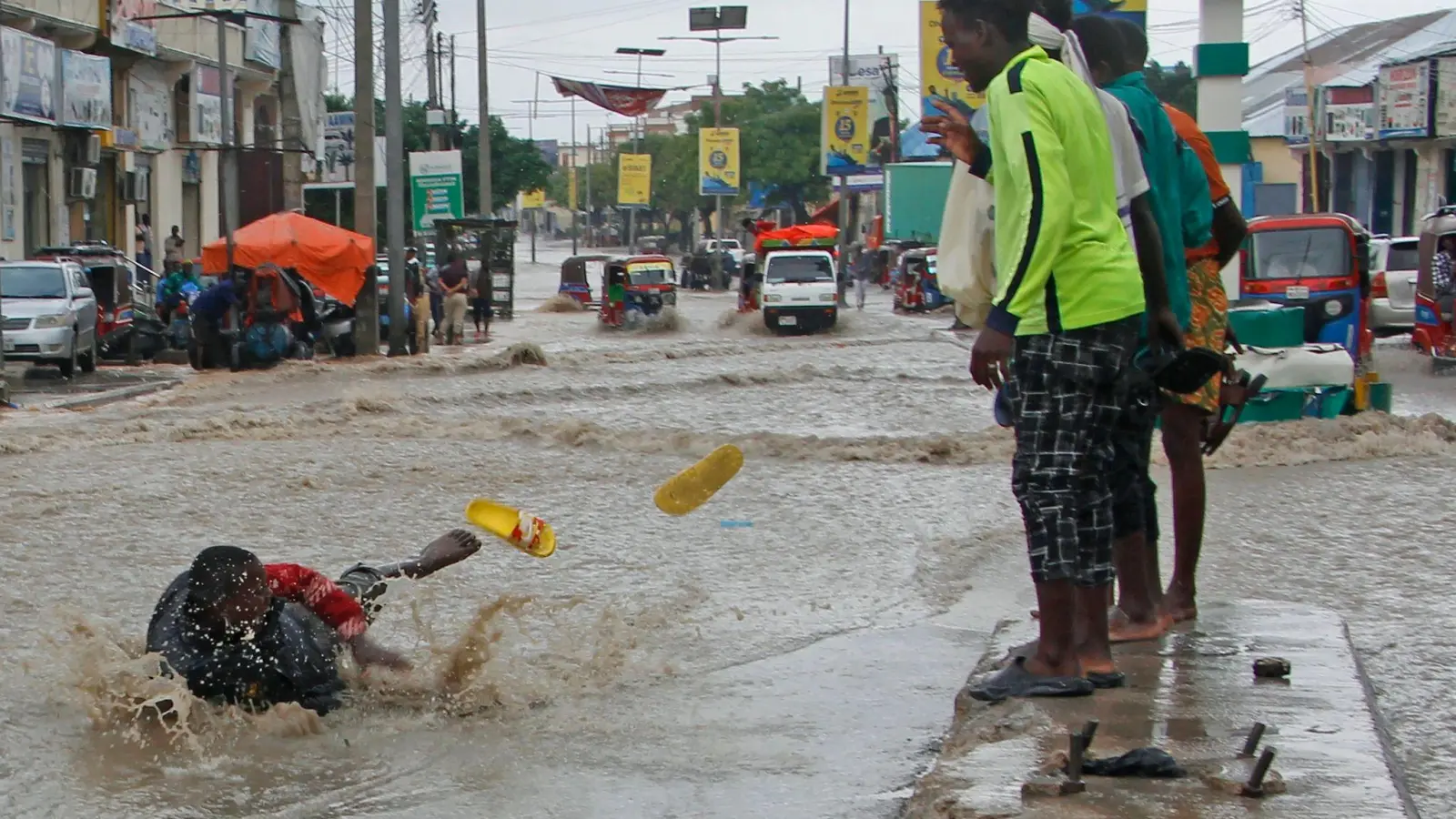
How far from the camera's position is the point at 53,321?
21.7 metres

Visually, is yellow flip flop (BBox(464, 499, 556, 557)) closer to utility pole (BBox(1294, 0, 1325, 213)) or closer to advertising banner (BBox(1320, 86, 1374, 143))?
utility pole (BBox(1294, 0, 1325, 213))

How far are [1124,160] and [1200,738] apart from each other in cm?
150

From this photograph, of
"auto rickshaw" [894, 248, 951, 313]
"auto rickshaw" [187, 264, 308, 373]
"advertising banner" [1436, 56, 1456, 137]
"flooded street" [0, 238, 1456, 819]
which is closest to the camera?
"flooded street" [0, 238, 1456, 819]

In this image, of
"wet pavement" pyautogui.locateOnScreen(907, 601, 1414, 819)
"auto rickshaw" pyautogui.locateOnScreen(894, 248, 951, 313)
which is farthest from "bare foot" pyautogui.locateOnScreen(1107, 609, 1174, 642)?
"auto rickshaw" pyautogui.locateOnScreen(894, 248, 951, 313)

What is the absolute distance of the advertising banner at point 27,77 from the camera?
88.8 feet

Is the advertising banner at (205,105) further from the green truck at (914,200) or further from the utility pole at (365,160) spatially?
Result: the green truck at (914,200)

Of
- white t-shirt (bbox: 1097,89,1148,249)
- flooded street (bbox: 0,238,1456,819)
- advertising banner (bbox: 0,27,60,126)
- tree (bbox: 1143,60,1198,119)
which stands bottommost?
flooded street (bbox: 0,238,1456,819)

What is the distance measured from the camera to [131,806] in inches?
196

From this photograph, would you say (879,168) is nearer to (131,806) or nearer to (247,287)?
(247,287)

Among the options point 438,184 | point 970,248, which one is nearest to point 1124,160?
point 970,248

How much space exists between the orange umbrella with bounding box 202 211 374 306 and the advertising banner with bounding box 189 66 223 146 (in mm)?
15332

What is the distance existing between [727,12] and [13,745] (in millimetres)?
61102

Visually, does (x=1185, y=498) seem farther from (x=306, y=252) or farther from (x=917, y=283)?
(x=917, y=283)

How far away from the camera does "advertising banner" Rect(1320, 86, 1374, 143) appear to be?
41188mm
